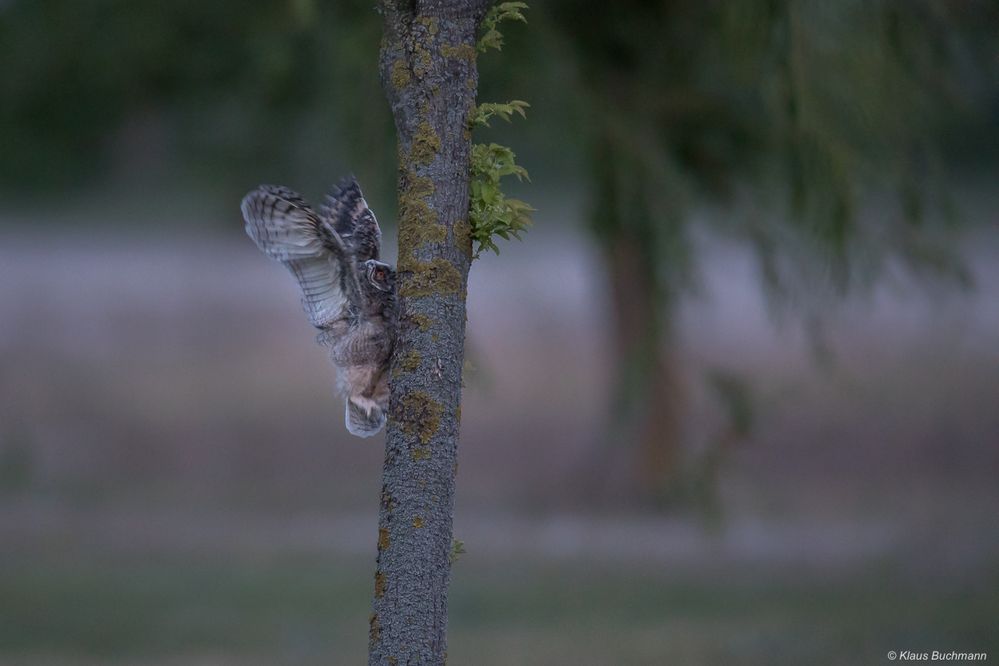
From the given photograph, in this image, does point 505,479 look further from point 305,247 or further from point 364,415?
point 305,247

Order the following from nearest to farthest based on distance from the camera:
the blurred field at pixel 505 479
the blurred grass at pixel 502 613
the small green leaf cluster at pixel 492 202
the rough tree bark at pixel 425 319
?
the rough tree bark at pixel 425 319, the small green leaf cluster at pixel 492 202, the blurred grass at pixel 502 613, the blurred field at pixel 505 479

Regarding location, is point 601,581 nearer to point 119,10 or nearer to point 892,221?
point 892,221

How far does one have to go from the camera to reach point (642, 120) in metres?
8.12

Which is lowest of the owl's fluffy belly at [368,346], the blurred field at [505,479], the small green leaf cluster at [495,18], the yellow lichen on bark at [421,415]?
the yellow lichen on bark at [421,415]

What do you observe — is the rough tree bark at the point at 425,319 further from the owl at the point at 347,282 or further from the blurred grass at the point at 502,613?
the blurred grass at the point at 502,613

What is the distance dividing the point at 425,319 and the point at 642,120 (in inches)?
214

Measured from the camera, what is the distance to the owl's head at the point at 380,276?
3.14 metres

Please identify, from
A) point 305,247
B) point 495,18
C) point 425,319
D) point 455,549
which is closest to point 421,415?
point 425,319

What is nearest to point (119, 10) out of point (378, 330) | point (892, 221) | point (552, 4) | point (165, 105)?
point (165, 105)

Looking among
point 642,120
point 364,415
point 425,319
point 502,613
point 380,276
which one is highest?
point 642,120

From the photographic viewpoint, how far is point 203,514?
1205 cm

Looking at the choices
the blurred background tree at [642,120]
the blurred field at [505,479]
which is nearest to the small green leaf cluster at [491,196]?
the blurred background tree at [642,120]

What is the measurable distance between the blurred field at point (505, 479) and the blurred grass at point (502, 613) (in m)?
0.03

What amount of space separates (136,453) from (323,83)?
690cm
